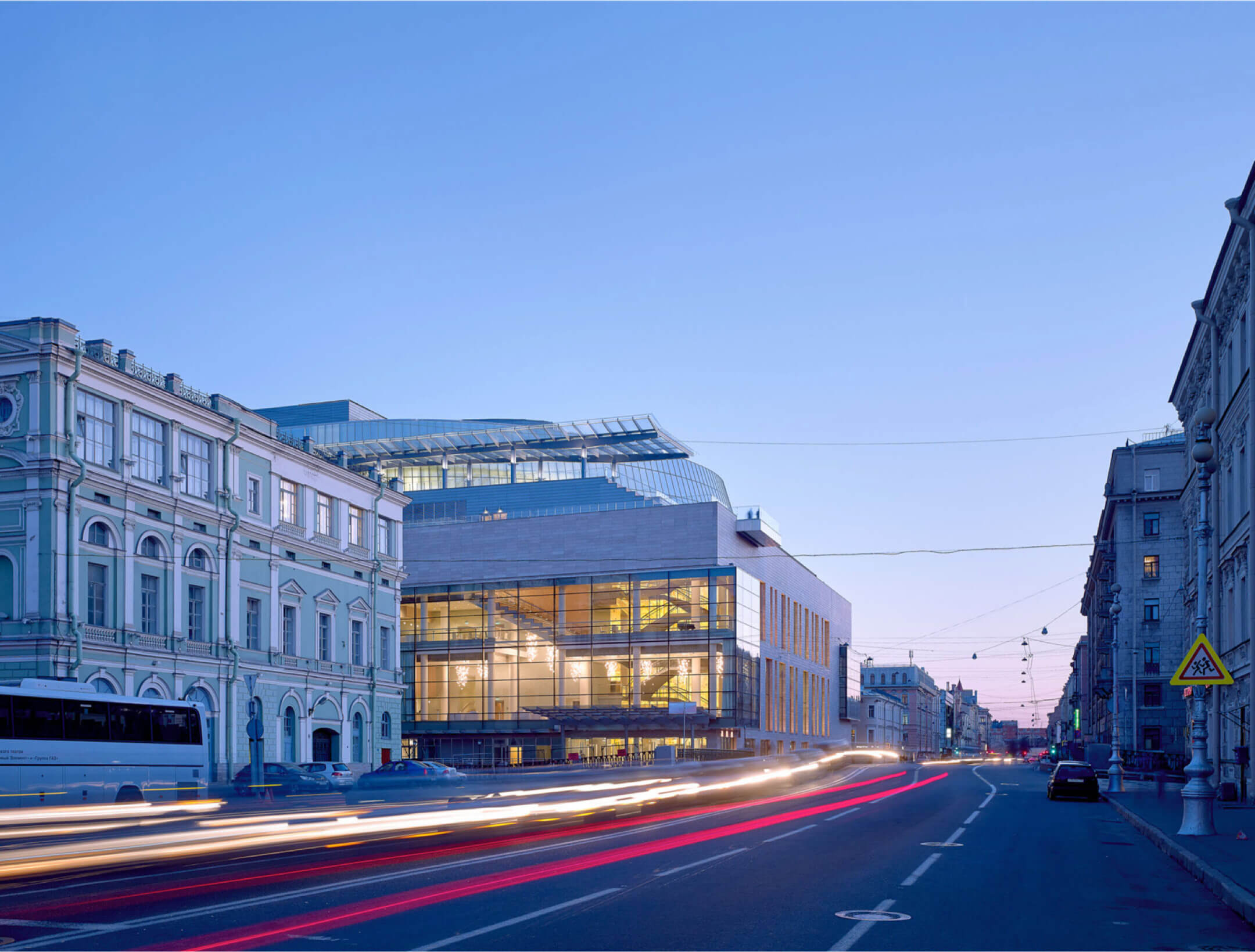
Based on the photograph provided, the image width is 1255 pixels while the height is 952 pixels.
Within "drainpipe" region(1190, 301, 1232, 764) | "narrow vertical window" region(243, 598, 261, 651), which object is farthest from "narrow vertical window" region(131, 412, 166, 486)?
"drainpipe" region(1190, 301, 1232, 764)

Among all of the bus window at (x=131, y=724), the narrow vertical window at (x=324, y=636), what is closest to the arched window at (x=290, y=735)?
the narrow vertical window at (x=324, y=636)

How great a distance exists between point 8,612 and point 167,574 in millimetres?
6540

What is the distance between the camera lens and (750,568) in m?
90.3

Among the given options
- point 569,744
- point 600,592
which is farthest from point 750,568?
point 569,744

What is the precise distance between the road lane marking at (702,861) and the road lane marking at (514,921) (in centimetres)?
204

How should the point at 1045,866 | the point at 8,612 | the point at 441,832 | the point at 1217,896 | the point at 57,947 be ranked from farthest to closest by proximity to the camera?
the point at 8,612 → the point at 441,832 → the point at 1045,866 → the point at 1217,896 → the point at 57,947

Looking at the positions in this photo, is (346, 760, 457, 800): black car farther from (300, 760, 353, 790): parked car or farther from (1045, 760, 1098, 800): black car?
(1045, 760, 1098, 800): black car

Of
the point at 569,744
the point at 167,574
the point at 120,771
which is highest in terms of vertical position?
the point at 167,574

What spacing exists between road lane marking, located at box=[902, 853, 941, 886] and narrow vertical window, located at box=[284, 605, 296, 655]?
4258 cm

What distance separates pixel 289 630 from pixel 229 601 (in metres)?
5.69

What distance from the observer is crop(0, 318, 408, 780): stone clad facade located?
43.2 metres

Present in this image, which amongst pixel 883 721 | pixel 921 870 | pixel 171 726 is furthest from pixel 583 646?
pixel 883 721

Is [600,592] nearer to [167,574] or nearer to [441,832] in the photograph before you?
[167,574]

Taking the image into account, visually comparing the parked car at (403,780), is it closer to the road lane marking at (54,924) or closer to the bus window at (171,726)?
the bus window at (171,726)
